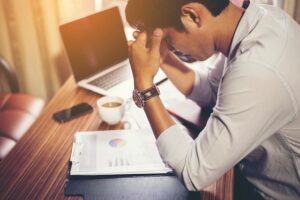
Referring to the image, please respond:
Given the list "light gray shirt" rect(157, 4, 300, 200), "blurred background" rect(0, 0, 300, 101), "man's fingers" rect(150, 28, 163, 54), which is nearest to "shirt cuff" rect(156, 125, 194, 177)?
"light gray shirt" rect(157, 4, 300, 200)

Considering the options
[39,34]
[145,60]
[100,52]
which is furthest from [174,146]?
[39,34]

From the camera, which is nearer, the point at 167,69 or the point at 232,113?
the point at 232,113

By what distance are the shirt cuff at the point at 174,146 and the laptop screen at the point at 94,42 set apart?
688mm

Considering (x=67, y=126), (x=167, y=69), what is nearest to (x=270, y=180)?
(x=167, y=69)

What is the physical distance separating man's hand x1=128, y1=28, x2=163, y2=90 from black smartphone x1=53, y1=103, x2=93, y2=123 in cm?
35

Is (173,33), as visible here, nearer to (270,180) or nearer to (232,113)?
(232,113)

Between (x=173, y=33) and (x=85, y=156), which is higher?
(x=173, y=33)

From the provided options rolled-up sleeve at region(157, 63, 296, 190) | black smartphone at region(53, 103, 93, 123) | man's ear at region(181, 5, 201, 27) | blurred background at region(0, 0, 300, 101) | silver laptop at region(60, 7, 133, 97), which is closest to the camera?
rolled-up sleeve at region(157, 63, 296, 190)

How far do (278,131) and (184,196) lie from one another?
291 millimetres

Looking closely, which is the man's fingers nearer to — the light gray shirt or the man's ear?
the man's ear

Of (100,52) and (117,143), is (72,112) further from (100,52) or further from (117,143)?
(100,52)

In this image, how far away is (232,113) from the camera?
2.86 feet

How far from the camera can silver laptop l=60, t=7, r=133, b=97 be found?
1.54 m

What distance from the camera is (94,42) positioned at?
1.63 meters
